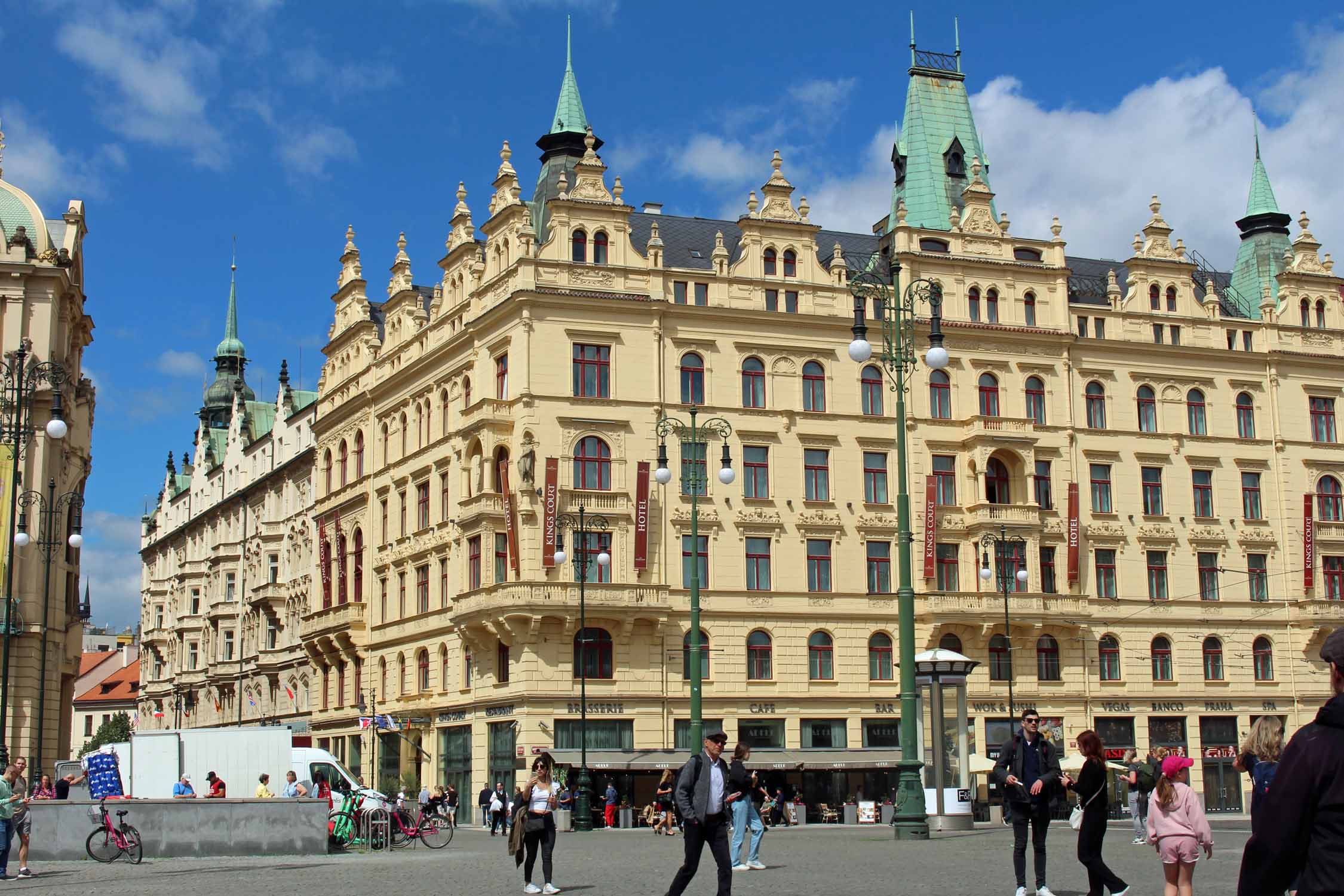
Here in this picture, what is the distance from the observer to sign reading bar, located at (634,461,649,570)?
5503 cm

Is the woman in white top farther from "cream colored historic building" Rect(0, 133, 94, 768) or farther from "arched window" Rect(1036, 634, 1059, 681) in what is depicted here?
"arched window" Rect(1036, 634, 1059, 681)

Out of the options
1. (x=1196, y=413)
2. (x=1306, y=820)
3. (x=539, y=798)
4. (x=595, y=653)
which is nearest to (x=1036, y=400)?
(x=1196, y=413)

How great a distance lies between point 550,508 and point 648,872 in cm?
3033

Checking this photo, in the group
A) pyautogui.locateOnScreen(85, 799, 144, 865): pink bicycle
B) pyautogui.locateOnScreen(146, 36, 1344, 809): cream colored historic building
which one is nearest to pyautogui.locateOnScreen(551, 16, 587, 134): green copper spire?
pyautogui.locateOnScreen(146, 36, 1344, 809): cream colored historic building

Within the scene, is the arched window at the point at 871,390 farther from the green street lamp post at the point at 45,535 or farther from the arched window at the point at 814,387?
the green street lamp post at the point at 45,535

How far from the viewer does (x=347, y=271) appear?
7281cm

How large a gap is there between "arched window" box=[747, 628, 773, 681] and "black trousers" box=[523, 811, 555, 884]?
36.3 meters

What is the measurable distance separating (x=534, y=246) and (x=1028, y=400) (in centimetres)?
1992

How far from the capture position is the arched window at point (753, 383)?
5841 centimetres

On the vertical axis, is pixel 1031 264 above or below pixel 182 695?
above

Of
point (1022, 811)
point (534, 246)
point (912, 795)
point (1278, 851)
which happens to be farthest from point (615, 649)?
point (1278, 851)

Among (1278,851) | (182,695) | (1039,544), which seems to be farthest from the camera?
(182,695)

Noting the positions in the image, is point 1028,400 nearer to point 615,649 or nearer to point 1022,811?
point 615,649

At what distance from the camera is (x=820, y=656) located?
189ft
